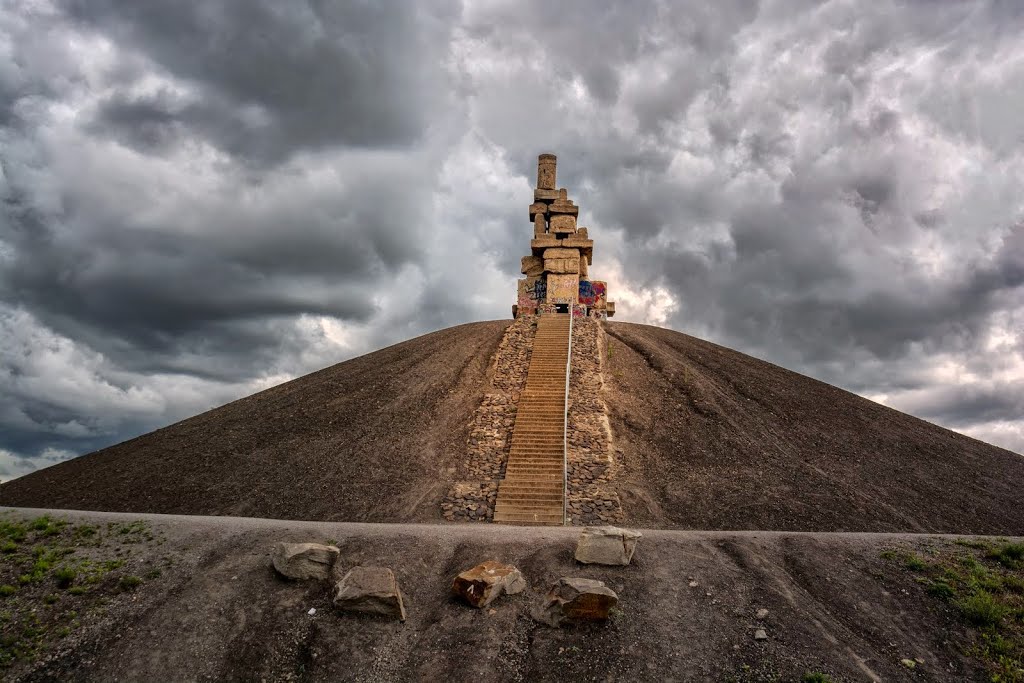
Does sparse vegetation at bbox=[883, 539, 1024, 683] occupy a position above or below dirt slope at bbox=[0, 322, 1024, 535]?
below

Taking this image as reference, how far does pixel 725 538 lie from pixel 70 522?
1657cm

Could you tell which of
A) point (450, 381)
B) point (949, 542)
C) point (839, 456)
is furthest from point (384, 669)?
point (839, 456)

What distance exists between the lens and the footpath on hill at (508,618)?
9.98m

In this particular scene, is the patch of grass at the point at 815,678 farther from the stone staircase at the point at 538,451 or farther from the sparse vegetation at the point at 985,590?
the stone staircase at the point at 538,451

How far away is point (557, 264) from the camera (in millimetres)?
41406

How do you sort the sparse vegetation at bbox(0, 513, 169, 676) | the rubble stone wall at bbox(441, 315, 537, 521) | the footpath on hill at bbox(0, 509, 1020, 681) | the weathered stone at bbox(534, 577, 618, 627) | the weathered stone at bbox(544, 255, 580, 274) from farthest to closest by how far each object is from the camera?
the weathered stone at bbox(544, 255, 580, 274), the rubble stone wall at bbox(441, 315, 537, 521), the weathered stone at bbox(534, 577, 618, 627), the sparse vegetation at bbox(0, 513, 169, 676), the footpath on hill at bbox(0, 509, 1020, 681)

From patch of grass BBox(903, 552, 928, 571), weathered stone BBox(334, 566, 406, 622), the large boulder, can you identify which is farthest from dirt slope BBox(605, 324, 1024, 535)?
weathered stone BBox(334, 566, 406, 622)

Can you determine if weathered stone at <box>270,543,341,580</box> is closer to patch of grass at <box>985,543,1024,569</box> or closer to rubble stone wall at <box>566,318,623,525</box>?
rubble stone wall at <box>566,318,623,525</box>

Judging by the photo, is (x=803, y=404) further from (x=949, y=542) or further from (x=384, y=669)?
(x=384, y=669)

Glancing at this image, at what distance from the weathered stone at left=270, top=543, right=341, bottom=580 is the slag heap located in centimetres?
2938

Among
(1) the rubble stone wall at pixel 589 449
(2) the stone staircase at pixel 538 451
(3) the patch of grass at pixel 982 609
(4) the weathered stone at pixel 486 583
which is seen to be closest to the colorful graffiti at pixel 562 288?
(1) the rubble stone wall at pixel 589 449

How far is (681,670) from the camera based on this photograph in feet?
32.4

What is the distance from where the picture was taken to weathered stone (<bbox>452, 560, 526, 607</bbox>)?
11.4 metres

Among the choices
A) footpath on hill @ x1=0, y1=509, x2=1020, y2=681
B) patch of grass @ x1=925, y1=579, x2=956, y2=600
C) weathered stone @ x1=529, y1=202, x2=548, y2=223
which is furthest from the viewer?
weathered stone @ x1=529, y1=202, x2=548, y2=223
